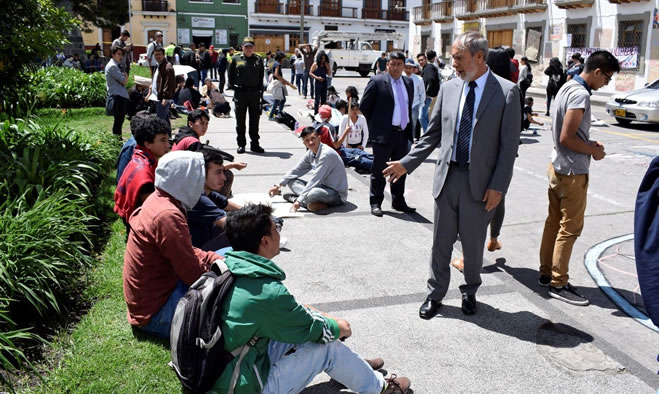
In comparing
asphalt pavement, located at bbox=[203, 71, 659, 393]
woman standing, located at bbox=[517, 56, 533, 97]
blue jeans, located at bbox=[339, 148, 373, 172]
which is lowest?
asphalt pavement, located at bbox=[203, 71, 659, 393]

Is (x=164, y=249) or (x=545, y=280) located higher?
(x=164, y=249)

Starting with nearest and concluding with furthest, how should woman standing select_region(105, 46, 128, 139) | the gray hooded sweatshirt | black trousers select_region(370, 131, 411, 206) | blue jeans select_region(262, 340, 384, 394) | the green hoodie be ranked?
the green hoodie < blue jeans select_region(262, 340, 384, 394) < the gray hooded sweatshirt < black trousers select_region(370, 131, 411, 206) < woman standing select_region(105, 46, 128, 139)

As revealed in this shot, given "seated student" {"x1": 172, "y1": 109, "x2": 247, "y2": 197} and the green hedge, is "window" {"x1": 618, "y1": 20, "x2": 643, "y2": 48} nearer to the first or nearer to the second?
"seated student" {"x1": 172, "y1": 109, "x2": 247, "y2": 197}

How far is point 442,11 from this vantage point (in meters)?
38.8

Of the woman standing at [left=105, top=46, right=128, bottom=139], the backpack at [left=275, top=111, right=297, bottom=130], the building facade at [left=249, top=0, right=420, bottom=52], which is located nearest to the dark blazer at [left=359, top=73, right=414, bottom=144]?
the woman standing at [left=105, top=46, right=128, bottom=139]

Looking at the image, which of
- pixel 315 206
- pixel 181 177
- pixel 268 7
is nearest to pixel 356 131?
pixel 315 206

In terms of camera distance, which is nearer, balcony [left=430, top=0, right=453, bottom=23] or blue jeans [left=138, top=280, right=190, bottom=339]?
blue jeans [left=138, top=280, right=190, bottom=339]

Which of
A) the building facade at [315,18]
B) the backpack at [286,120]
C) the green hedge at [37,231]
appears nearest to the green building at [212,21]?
the building facade at [315,18]

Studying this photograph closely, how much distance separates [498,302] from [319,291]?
1422mm

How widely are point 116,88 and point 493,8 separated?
A: 93.6 feet

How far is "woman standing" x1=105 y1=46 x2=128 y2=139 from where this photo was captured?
9.93 meters

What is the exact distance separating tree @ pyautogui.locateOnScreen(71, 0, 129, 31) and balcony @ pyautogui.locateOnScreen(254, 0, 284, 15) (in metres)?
21.6

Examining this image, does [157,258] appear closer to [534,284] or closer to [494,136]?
[494,136]

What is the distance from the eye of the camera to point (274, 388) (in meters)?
2.85
